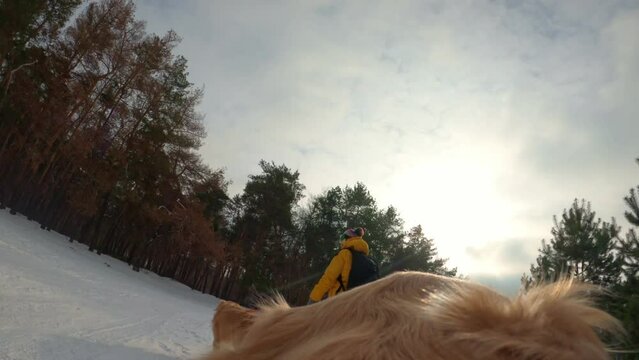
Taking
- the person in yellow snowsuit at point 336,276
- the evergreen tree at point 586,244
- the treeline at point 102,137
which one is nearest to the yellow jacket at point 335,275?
the person in yellow snowsuit at point 336,276

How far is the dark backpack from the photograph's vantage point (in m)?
5.30

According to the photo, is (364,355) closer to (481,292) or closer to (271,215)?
(481,292)

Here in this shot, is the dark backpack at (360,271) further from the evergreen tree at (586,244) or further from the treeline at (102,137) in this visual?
the treeline at (102,137)

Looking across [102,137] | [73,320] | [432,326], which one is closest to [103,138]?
[102,137]

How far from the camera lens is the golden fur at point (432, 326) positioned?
1.67ft

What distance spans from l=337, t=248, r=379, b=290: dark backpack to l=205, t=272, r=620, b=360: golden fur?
186 inches

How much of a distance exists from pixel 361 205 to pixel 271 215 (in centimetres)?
833

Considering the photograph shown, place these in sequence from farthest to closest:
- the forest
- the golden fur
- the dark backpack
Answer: the forest, the dark backpack, the golden fur

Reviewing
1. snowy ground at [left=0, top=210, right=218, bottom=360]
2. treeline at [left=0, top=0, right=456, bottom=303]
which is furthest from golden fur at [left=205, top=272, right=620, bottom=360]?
treeline at [left=0, top=0, right=456, bottom=303]

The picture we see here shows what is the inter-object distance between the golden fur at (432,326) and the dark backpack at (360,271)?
4725 mm

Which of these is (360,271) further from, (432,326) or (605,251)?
(605,251)

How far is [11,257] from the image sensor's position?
48.4 ft

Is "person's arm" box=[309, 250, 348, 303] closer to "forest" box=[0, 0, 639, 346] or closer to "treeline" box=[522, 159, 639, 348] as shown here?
"treeline" box=[522, 159, 639, 348]

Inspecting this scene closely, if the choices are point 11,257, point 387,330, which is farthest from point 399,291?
point 11,257
